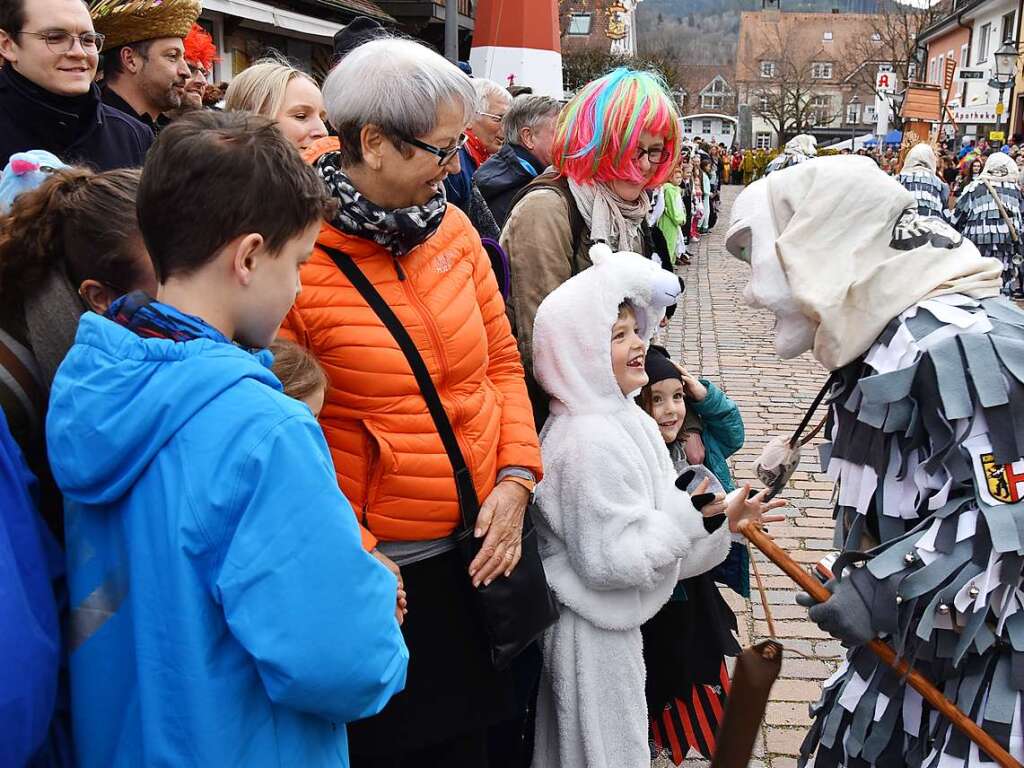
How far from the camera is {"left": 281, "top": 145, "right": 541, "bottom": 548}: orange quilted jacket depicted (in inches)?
85.0

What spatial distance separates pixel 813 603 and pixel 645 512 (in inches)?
19.6

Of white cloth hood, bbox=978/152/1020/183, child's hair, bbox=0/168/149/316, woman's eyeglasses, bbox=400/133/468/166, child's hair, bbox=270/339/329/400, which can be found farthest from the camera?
white cloth hood, bbox=978/152/1020/183

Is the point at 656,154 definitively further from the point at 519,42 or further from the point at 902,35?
the point at 902,35

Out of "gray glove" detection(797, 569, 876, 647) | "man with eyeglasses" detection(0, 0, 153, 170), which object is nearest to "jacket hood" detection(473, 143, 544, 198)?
"man with eyeglasses" detection(0, 0, 153, 170)

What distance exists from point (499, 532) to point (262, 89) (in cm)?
202

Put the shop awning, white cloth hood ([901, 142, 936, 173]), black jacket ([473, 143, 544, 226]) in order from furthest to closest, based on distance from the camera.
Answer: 1. white cloth hood ([901, 142, 936, 173])
2. the shop awning
3. black jacket ([473, 143, 544, 226])

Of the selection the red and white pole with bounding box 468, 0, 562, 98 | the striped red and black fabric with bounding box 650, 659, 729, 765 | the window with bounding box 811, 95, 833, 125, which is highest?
the window with bounding box 811, 95, 833, 125

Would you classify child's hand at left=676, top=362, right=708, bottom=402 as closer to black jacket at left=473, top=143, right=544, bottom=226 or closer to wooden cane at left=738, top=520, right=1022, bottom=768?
wooden cane at left=738, top=520, right=1022, bottom=768

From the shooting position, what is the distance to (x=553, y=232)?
3168mm

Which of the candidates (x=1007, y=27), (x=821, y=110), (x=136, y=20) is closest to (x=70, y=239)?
(x=136, y=20)

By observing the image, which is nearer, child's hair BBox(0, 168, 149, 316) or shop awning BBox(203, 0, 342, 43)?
child's hair BBox(0, 168, 149, 316)

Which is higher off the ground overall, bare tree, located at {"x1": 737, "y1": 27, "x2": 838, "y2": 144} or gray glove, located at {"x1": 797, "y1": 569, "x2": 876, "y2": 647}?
bare tree, located at {"x1": 737, "y1": 27, "x2": 838, "y2": 144}

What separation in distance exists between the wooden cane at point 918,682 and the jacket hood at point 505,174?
2.68 m

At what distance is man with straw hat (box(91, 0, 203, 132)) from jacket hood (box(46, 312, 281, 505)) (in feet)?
7.92
